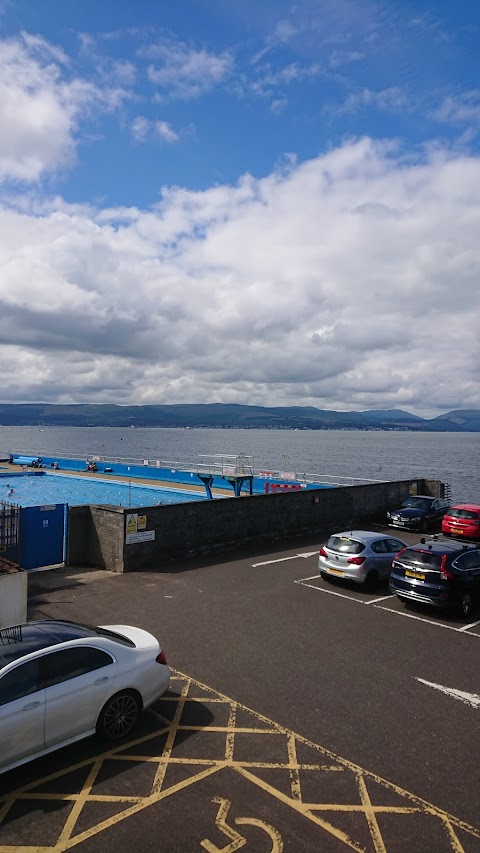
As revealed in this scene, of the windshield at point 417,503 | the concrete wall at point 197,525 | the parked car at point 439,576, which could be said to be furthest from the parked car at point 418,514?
the parked car at point 439,576

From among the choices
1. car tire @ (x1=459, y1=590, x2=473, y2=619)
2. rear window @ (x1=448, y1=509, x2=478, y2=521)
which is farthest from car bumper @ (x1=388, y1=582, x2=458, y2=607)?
rear window @ (x1=448, y1=509, x2=478, y2=521)

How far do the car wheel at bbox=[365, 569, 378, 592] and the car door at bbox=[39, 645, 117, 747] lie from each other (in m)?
8.67

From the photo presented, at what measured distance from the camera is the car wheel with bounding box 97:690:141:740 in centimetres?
698

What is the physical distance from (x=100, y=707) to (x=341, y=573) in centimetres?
861

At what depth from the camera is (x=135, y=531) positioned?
635 inches

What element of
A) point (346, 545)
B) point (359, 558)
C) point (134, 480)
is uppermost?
point (346, 545)

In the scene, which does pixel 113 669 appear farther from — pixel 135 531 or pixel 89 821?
pixel 135 531

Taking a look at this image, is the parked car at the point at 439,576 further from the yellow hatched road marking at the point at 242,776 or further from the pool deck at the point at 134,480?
the pool deck at the point at 134,480

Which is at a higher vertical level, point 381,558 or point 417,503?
point 417,503

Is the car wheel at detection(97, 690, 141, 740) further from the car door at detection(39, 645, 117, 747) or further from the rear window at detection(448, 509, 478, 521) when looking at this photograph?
the rear window at detection(448, 509, 478, 521)

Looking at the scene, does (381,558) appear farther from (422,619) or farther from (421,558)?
(422,619)

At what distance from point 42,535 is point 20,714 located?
35.0ft

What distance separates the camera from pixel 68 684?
668 centimetres

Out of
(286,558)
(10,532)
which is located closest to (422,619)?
(286,558)
